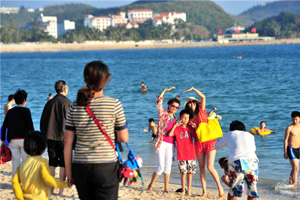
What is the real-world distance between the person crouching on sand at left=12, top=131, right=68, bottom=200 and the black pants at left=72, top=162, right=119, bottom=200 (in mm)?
445

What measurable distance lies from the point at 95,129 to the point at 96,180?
437 mm

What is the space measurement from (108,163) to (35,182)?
2.83ft

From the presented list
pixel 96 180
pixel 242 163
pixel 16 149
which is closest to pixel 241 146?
pixel 242 163

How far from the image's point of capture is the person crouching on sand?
391cm

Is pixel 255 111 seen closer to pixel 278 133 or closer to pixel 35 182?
pixel 278 133

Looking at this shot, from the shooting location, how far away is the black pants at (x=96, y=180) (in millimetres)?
3523

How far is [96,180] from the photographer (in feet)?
11.6

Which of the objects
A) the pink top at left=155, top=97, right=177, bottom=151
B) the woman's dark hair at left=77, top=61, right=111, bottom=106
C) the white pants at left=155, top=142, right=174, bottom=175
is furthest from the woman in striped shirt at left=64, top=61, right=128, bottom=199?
the white pants at left=155, top=142, right=174, bottom=175

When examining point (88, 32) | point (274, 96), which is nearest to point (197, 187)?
point (274, 96)

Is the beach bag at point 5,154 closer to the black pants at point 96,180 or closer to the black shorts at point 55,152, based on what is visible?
the black shorts at point 55,152

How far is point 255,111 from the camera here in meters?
20.0

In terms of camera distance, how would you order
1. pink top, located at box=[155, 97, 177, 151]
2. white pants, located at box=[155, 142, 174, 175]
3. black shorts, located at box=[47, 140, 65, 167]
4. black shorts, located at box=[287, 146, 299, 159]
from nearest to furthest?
black shorts, located at box=[47, 140, 65, 167] → pink top, located at box=[155, 97, 177, 151] → white pants, located at box=[155, 142, 174, 175] → black shorts, located at box=[287, 146, 299, 159]

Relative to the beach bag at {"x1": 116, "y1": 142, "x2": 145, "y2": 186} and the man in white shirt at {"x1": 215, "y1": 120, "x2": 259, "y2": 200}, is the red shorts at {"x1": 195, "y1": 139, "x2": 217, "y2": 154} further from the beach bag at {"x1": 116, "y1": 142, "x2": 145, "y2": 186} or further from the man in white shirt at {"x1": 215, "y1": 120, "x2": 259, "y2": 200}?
the beach bag at {"x1": 116, "y1": 142, "x2": 145, "y2": 186}

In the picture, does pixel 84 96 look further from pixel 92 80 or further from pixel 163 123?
pixel 163 123
